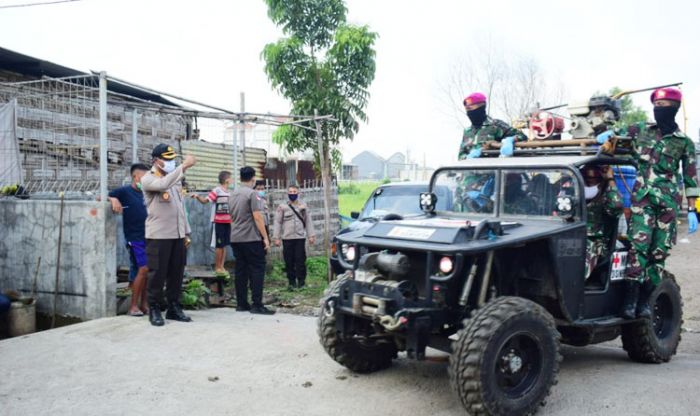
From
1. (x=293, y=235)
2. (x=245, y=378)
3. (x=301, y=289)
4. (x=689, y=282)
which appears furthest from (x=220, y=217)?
(x=689, y=282)

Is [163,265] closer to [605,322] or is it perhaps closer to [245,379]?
[245,379]

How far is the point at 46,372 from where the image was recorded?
18.2 ft

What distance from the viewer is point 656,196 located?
600 centimetres

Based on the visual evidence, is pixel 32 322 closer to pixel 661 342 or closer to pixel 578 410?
pixel 578 410

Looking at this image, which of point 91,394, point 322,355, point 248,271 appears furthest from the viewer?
point 248,271

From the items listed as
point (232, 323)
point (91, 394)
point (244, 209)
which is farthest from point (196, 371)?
Result: point (244, 209)

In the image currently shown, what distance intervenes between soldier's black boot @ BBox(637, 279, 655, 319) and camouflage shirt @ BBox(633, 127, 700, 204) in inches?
35.8

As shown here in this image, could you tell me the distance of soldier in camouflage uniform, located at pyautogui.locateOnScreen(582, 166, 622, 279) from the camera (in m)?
5.68

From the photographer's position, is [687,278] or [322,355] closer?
[322,355]

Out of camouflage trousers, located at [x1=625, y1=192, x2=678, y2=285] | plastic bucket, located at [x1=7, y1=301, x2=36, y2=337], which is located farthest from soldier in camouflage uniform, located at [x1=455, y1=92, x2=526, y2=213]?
plastic bucket, located at [x1=7, y1=301, x2=36, y2=337]

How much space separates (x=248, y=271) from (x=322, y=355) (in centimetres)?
294

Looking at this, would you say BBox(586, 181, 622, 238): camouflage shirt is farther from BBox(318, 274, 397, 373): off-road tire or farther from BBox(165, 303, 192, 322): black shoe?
BBox(165, 303, 192, 322): black shoe

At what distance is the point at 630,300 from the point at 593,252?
2.08 ft

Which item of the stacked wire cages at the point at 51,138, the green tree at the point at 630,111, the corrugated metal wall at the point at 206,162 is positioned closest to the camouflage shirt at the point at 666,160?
the stacked wire cages at the point at 51,138
